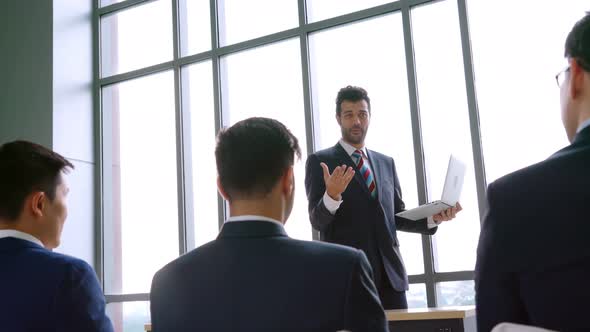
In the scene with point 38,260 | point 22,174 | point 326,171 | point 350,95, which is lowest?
point 38,260

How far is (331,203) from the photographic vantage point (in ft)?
10.6

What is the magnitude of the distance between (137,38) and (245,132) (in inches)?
191

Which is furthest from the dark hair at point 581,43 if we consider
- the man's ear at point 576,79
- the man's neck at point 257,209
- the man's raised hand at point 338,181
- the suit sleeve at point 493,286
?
the man's raised hand at point 338,181

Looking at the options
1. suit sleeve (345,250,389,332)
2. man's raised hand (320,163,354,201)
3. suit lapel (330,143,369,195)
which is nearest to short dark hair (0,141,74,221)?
suit sleeve (345,250,389,332)

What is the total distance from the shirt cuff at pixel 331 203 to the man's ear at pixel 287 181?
1893 mm

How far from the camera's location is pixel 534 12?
13.0 feet

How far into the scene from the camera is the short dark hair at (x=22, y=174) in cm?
173

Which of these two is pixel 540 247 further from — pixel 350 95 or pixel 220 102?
pixel 220 102

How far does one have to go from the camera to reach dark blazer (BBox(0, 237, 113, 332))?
1.45 meters

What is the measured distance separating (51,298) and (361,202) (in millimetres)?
2195

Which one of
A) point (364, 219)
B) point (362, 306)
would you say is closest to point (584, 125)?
point (362, 306)

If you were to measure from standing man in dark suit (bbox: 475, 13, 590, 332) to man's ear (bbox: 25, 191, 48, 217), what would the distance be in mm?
1222

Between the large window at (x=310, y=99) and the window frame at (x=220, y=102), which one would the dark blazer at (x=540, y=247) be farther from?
the window frame at (x=220, y=102)

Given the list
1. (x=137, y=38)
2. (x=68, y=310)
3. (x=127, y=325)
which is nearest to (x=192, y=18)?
(x=137, y=38)
